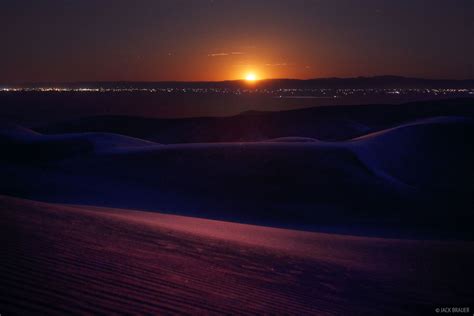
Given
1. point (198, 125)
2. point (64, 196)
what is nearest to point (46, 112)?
point (198, 125)

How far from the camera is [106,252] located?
7.64m

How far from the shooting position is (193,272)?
24.0 ft

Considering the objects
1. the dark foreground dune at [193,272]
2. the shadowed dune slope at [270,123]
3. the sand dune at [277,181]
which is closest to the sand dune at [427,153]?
the sand dune at [277,181]

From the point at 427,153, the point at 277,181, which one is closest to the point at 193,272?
the point at 277,181

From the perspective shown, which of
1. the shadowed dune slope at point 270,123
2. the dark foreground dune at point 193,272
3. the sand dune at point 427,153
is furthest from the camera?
the shadowed dune slope at point 270,123

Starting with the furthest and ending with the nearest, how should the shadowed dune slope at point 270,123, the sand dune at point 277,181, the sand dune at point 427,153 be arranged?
the shadowed dune slope at point 270,123
the sand dune at point 427,153
the sand dune at point 277,181

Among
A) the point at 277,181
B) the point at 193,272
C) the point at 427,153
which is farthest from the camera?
the point at 427,153

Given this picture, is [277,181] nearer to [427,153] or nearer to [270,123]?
[427,153]

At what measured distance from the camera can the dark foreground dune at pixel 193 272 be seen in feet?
18.2

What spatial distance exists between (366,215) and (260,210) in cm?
414

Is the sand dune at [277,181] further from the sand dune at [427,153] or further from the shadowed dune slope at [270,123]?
the shadowed dune slope at [270,123]

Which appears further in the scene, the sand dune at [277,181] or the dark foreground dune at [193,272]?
the sand dune at [277,181]

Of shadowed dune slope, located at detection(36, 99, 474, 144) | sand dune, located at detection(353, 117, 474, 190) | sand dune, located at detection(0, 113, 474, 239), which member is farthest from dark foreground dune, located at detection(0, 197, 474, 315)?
shadowed dune slope, located at detection(36, 99, 474, 144)

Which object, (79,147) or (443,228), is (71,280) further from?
(79,147)
